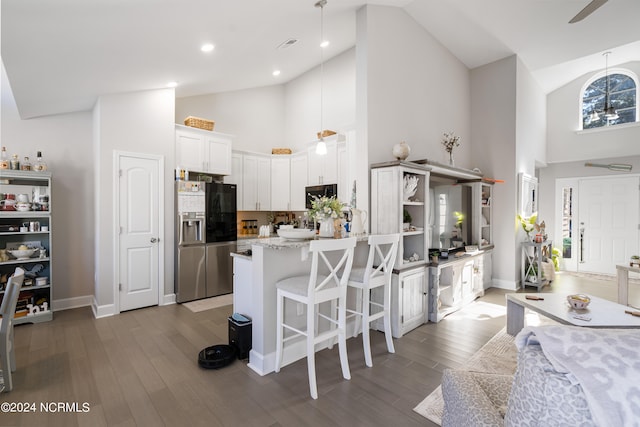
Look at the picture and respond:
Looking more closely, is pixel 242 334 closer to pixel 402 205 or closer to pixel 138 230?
pixel 402 205

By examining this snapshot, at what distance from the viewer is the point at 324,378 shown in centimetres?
248

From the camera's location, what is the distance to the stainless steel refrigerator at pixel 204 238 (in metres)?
4.46

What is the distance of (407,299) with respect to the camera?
134 inches

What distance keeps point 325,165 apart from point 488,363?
12.1ft

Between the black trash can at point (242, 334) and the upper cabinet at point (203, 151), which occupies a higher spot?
the upper cabinet at point (203, 151)

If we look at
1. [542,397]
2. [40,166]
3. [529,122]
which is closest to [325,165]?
[40,166]

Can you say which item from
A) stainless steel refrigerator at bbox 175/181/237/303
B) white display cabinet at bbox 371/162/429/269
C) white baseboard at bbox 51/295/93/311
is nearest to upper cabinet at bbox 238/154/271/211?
stainless steel refrigerator at bbox 175/181/237/303


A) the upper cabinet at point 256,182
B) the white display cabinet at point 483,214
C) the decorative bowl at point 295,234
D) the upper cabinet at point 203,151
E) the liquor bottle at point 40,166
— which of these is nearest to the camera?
the decorative bowl at point 295,234

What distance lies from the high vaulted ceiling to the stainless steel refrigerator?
1.58 metres

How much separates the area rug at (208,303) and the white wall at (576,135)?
7.50 meters

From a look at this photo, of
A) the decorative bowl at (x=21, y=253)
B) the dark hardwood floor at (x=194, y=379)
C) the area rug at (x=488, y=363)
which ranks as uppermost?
the decorative bowl at (x=21, y=253)

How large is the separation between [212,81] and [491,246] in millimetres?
5245

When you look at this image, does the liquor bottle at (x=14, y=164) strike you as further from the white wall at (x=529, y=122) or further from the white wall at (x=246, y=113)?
the white wall at (x=529, y=122)

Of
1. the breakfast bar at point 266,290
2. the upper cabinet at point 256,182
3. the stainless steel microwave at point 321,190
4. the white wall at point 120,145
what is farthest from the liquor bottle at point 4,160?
the stainless steel microwave at point 321,190
